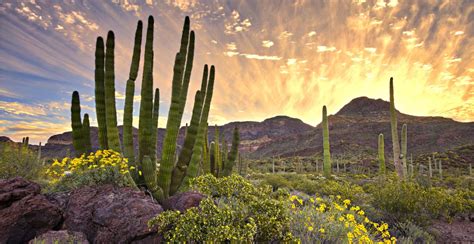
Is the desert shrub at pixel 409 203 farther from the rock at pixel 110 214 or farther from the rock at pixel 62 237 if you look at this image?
the rock at pixel 62 237

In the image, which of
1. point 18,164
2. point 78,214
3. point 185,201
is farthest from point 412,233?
point 18,164

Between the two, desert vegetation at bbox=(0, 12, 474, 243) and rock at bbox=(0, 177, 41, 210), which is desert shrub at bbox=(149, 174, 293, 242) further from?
rock at bbox=(0, 177, 41, 210)

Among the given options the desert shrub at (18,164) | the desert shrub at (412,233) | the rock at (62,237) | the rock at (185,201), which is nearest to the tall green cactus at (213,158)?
the desert shrub at (18,164)

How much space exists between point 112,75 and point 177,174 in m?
3.15

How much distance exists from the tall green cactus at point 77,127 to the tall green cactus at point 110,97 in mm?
742

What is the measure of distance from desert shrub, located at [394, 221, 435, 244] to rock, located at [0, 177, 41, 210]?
28.9 feet

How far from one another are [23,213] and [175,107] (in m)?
3.98

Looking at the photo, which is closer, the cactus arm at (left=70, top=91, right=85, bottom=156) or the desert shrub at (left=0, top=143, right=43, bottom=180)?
the cactus arm at (left=70, top=91, right=85, bottom=156)

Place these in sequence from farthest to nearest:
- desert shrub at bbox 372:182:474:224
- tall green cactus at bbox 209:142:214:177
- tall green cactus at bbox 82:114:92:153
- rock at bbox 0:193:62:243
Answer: tall green cactus at bbox 209:142:214:177 → desert shrub at bbox 372:182:474:224 → tall green cactus at bbox 82:114:92:153 → rock at bbox 0:193:62:243

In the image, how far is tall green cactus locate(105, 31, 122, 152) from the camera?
7.41 metres

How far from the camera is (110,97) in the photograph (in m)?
7.57

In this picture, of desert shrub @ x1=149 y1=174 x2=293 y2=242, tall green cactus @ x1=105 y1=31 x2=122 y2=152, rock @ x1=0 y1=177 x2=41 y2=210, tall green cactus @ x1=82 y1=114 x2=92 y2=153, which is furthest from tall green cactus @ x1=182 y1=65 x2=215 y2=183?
rock @ x1=0 y1=177 x2=41 y2=210

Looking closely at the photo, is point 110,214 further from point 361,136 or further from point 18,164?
point 361,136

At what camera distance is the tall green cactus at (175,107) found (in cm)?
732
